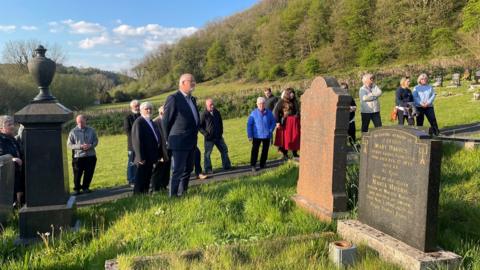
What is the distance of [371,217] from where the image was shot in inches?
190

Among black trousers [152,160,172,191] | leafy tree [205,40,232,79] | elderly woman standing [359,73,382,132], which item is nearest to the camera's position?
black trousers [152,160,172,191]

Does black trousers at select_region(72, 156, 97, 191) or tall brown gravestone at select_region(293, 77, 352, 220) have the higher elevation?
tall brown gravestone at select_region(293, 77, 352, 220)

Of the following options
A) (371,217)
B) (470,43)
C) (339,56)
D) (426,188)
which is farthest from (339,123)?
(339,56)

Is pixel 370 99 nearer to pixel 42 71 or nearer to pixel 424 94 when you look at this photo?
pixel 424 94

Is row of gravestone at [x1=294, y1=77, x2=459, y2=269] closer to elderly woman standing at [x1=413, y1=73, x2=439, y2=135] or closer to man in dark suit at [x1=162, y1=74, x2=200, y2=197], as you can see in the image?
man in dark suit at [x1=162, y1=74, x2=200, y2=197]

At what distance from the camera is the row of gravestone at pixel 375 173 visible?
4039 millimetres

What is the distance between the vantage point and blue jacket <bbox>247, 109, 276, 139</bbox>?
1067 cm

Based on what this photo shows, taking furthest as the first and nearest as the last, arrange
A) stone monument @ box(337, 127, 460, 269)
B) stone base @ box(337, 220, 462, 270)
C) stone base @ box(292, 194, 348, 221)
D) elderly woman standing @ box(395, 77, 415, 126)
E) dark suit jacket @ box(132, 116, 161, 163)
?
elderly woman standing @ box(395, 77, 415, 126)
dark suit jacket @ box(132, 116, 161, 163)
stone base @ box(292, 194, 348, 221)
stone monument @ box(337, 127, 460, 269)
stone base @ box(337, 220, 462, 270)

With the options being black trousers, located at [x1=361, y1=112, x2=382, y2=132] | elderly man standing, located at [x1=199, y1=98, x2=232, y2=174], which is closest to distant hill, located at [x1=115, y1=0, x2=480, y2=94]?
black trousers, located at [x1=361, y1=112, x2=382, y2=132]

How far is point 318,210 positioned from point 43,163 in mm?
3684

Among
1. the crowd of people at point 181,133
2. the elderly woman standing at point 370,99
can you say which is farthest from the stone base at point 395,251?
the elderly woman standing at point 370,99

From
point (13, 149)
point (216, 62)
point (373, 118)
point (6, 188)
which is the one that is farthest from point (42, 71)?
point (216, 62)

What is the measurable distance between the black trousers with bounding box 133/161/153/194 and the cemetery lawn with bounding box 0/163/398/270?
1.14m

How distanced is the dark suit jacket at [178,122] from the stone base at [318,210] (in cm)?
197
